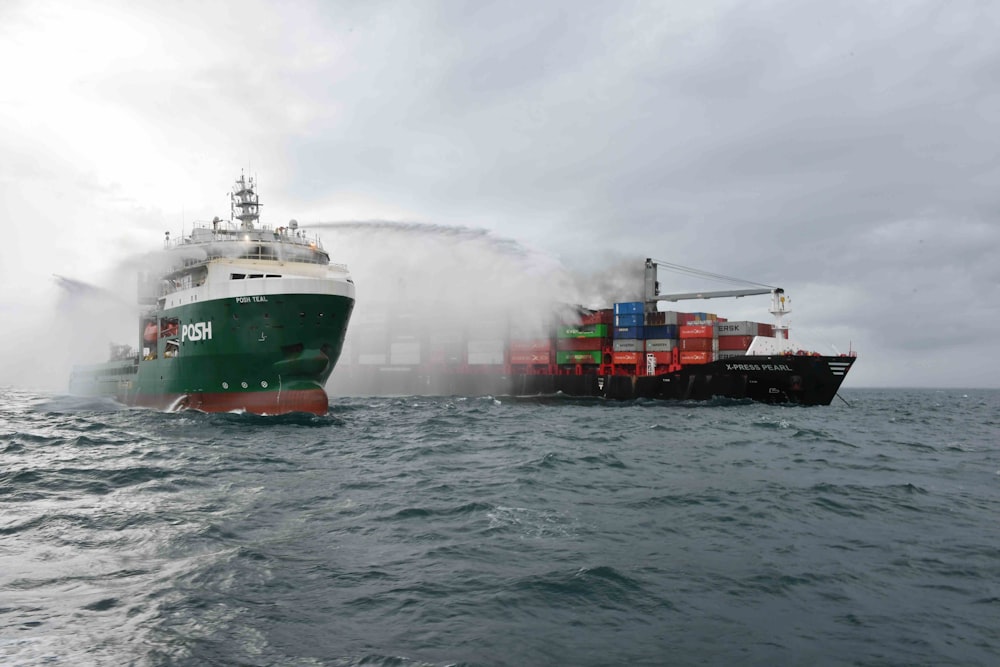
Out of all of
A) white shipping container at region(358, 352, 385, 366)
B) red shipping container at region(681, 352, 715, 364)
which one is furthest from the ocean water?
white shipping container at region(358, 352, 385, 366)

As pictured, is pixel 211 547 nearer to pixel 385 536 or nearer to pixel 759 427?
pixel 385 536

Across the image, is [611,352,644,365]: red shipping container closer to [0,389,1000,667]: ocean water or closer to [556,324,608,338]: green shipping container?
[556,324,608,338]: green shipping container

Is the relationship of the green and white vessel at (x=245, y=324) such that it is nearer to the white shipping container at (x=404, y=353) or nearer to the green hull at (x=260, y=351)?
the green hull at (x=260, y=351)

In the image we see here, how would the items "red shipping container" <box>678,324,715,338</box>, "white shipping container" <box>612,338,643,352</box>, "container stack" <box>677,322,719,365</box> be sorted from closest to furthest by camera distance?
"container stack" <box>677,322,719,365</box>
"red shipping container" <box>678,324,715,338</box>
"white shipping container" <box>612,338,643,352</box>

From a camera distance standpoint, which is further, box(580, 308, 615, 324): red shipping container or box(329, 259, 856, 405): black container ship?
box(580, 308, 615, 324): red shipping container

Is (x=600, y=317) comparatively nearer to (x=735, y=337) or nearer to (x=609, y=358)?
(x=609, y=358)

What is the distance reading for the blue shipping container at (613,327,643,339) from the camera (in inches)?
2468

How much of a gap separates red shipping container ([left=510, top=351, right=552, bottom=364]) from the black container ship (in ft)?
0.40

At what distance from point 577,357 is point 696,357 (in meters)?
13.4

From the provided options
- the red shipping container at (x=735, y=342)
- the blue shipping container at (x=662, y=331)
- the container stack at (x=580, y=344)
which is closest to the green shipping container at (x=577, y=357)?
the container stack at (x=580, y=344)

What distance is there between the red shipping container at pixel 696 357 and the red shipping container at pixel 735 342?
214 centimetres

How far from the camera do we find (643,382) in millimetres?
60500

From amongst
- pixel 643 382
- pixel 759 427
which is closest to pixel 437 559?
pixel 759 427

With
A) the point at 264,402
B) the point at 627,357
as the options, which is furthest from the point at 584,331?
the point at 264,402
